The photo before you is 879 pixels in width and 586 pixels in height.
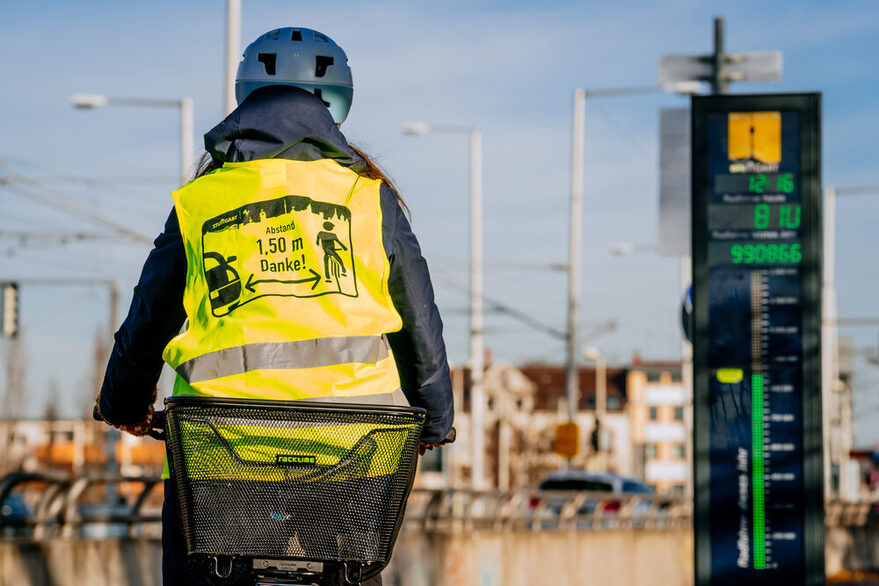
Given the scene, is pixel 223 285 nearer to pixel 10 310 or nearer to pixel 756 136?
pixel 756 136

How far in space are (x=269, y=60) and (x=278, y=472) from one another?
1.12 metres

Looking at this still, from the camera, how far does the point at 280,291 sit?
10.9 feet

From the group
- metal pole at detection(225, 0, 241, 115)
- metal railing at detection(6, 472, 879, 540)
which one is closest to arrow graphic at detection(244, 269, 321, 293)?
metal railing at detection(6, 472, 879, 540)

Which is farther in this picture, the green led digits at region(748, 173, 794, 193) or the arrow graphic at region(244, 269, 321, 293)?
the green led digits at region(748, 173, 794, 193)

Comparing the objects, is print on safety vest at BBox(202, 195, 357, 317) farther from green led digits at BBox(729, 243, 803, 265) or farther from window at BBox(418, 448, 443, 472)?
window at BBox(418, 448, 443, 472)

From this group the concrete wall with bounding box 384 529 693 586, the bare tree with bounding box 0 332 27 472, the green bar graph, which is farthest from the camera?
the bare tree with bounding box 0 332 27 472

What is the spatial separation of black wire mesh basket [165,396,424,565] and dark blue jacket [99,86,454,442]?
0.41 meters

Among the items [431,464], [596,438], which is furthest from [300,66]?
[431,464]

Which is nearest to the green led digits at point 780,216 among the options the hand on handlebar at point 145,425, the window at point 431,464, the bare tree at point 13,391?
the hand on handlebar at point 145,425

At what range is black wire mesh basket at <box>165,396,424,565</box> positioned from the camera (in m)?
3.12

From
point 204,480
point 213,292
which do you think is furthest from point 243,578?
point 213,292

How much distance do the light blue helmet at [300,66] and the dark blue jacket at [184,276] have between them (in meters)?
0.17

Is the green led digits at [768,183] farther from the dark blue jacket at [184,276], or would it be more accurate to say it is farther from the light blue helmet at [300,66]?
the dark blue jacket at [184,276]

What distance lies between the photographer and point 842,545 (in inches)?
1089
